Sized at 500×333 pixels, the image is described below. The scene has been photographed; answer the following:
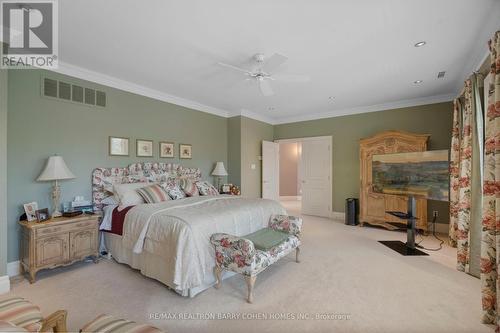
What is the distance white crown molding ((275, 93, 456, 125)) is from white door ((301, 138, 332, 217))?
0.66 meters

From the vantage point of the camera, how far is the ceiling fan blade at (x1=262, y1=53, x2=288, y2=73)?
2510 mm

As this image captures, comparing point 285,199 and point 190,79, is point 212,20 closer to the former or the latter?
point 190,79

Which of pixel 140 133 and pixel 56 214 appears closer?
pixel 56 214

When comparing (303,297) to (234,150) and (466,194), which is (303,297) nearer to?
(466,194)

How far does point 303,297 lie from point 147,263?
6.06ft

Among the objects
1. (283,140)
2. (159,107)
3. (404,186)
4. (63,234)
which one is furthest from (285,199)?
(63,234)

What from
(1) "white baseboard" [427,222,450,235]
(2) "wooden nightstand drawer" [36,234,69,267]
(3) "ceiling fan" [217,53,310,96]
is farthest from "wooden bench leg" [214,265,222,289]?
(1) "white baseboard" [427,222,450,235]

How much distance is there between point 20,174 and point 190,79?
263 centimetres

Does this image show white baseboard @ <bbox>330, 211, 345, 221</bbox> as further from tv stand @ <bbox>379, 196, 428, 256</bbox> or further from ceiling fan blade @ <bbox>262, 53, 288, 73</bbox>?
ceiling fan blade @ <bbox>262, 53, 288, 73</bbox>

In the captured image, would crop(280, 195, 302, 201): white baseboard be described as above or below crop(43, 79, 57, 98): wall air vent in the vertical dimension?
below

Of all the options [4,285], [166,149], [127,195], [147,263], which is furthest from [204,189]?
[4,285]

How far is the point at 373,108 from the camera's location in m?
5.34

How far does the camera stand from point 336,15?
2.17 m

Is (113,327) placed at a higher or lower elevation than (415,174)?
lower
